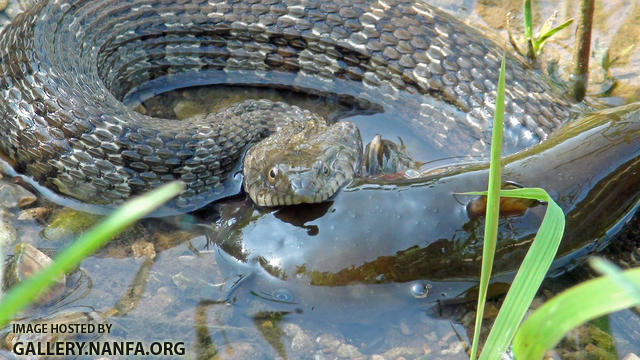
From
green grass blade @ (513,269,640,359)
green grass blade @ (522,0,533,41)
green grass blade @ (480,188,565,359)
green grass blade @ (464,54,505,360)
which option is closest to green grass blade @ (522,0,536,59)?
green grass blade @ (522,0,533,41)

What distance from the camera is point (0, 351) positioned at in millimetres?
3295

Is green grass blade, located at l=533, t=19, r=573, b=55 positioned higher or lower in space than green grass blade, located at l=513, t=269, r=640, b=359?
lower

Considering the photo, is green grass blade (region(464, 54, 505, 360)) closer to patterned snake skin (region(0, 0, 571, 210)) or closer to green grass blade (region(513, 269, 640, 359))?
green grass blade (region(513, 269, 640, 359))

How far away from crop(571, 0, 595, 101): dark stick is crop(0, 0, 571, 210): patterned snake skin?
0.34m

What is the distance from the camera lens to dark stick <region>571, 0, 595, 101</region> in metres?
4.92

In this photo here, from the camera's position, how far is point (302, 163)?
398cm

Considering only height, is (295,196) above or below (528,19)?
below

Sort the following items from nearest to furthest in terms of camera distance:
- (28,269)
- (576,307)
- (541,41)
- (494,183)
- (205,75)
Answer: (576,307), (494,183), (28,269), (541,41), (205,75)

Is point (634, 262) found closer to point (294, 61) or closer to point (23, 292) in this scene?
point (294, 61)

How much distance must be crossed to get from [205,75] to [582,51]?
2956 millimetres

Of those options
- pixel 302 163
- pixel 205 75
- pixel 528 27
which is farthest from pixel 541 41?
pixel 205 75

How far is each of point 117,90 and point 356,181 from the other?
92.9 inches

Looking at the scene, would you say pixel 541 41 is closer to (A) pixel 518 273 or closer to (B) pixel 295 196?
(B) pixel 295 196

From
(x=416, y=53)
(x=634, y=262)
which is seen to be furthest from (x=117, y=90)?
(x=634, y=262)
